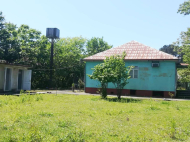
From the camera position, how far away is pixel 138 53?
2095 centimetres

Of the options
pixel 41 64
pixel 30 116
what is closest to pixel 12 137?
pixel 30 116

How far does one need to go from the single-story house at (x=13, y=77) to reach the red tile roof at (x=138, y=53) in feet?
21.2

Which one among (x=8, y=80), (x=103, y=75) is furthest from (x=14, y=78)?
(x=103, y=75)

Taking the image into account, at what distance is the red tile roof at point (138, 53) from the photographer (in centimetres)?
1967

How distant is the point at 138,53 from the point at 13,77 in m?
12.0

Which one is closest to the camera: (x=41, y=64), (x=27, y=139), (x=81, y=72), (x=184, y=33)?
(x=27, y=139)

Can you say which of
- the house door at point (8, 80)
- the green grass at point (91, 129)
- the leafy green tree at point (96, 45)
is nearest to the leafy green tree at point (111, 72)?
the green grass at point (91, 129)

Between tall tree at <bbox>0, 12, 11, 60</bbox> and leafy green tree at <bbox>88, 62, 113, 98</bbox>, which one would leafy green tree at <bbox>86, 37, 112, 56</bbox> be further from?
leafy green tree at <bbox>88, 62, 113, 98</bbox>

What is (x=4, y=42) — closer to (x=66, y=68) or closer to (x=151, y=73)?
(x=66, y=68)

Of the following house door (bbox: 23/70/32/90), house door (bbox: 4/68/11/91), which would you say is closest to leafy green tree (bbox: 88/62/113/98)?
house door (bbox: 4/68/11/91)

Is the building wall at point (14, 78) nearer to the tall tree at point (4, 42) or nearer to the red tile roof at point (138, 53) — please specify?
the red tile roof at point (138, 53)

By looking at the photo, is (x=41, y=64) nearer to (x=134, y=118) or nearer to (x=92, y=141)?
(x=134, y=118)

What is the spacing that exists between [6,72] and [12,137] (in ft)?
51.2

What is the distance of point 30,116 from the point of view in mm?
7809
